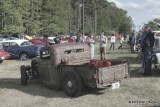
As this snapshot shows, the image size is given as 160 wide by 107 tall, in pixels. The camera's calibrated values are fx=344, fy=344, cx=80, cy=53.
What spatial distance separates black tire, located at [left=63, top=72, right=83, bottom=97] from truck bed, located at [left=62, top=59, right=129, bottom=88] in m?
0.15

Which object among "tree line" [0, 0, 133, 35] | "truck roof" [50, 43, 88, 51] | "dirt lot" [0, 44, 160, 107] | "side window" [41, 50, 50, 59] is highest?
"tree line" [0, 0, 133, 35]

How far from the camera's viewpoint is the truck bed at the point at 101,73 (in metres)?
9.48

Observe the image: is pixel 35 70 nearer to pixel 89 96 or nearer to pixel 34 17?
pixel 89 96

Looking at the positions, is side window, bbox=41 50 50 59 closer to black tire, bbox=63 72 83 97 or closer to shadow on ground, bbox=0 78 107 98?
shadow on ground, bbox=0 78 107 98

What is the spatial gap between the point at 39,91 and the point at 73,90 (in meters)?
1.60

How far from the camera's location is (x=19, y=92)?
11.1 m

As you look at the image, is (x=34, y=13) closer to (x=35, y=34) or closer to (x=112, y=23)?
(x=35, y=34)

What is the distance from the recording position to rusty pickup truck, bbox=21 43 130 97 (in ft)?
31.7

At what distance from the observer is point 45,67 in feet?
36.9

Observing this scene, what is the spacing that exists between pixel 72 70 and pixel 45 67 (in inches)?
56.2

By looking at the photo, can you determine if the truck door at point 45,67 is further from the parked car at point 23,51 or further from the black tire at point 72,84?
the parked car at point 23,51

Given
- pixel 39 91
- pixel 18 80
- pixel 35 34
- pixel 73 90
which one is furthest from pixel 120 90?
pixel 35 34

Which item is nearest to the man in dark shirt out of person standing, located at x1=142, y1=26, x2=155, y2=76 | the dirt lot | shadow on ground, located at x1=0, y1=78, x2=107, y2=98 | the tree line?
person standing, located at x1=142, y1=26, x2=155, y2=76

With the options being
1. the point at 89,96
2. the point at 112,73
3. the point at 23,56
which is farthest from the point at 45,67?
the point at 23,56
